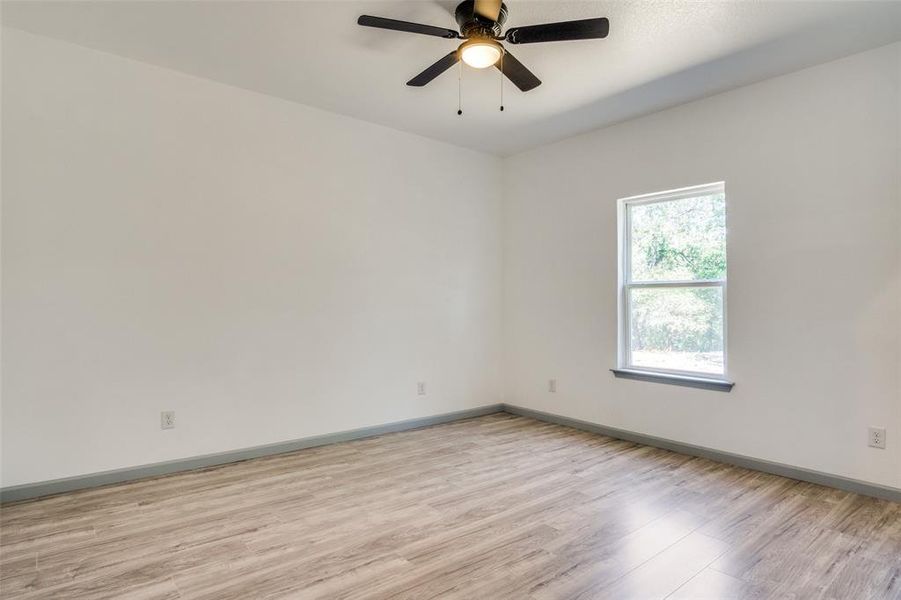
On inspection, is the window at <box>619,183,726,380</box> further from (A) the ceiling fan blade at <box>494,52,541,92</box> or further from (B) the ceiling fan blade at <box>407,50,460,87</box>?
(B) the ceiling fan blade at <box>407,50,460,87</box>

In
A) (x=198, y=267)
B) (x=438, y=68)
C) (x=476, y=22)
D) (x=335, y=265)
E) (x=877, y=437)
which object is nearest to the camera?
(x=476, y=22)

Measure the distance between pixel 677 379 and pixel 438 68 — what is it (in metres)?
2.84

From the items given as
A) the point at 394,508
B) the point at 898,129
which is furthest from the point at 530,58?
the point at 394,508

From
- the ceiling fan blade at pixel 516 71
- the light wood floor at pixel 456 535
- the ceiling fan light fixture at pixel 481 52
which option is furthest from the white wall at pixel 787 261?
the ceiling fan light fixture at pixel 481 52

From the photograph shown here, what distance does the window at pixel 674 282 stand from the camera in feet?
11.8

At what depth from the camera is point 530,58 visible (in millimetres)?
2986

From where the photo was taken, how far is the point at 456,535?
236 cm

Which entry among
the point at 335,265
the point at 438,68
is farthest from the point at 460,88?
the point at 335,265

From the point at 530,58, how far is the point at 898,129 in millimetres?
2162

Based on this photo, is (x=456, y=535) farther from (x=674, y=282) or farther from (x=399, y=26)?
(x=674, y=282)

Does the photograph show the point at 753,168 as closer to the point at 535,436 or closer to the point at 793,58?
the point at 793,58

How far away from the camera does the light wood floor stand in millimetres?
1943

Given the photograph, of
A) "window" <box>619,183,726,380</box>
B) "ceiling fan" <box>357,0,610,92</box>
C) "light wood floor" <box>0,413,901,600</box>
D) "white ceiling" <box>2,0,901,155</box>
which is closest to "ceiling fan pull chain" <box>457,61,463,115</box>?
"white ceiling" <box>2,0,901,155</box>

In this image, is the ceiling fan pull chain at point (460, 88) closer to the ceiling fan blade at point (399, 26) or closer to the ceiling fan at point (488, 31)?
the ceiling fan at point (488, 31)
